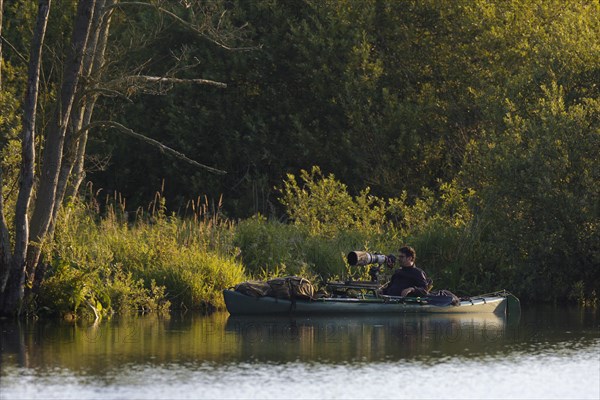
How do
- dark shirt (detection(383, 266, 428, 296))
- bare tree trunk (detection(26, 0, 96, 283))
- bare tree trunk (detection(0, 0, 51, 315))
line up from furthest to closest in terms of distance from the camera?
dark shirt (detection(383, 266, 428, 296)), bare tree trunk (detection(26, 0, 96, 283)), bare tree trunk (detection(0, 0, 51, 315))

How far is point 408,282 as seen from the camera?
65.6ft

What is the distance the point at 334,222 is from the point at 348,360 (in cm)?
1057

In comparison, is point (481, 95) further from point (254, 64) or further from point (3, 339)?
point (3, 339)

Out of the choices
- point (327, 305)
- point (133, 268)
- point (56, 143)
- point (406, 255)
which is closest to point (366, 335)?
point (327, 305)

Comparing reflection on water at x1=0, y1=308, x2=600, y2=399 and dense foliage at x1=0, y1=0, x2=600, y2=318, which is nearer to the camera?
reflection on water at x1=0, y1=308, x2=600, y2=399

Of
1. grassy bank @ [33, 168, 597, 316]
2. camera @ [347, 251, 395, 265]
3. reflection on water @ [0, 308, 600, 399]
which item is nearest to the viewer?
reflection on water @ [0, 308, 600, 399]

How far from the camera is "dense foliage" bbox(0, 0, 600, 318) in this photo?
2153 centimetres

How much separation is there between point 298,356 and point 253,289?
4953 millimetres

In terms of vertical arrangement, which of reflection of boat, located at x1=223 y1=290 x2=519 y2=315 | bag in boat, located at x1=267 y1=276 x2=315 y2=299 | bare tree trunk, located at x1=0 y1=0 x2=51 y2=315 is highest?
bare tree trunk, located at x1=0 y1=0 x2=51 y2=315

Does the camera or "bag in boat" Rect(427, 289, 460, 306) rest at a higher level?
the camera

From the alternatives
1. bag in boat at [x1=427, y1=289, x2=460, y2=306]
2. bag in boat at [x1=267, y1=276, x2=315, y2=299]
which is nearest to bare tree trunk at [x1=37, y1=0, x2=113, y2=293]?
bag in boat at [x1=267, y1=276, x2=315, y2=299]

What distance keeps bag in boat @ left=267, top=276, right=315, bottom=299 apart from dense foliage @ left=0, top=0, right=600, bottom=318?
1534 millimetres

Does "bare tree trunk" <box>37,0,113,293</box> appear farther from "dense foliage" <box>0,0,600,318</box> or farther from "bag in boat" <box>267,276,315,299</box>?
"bag in boat" <box>267,276,315,299</box>

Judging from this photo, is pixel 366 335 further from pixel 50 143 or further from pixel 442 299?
pixel 50 143
